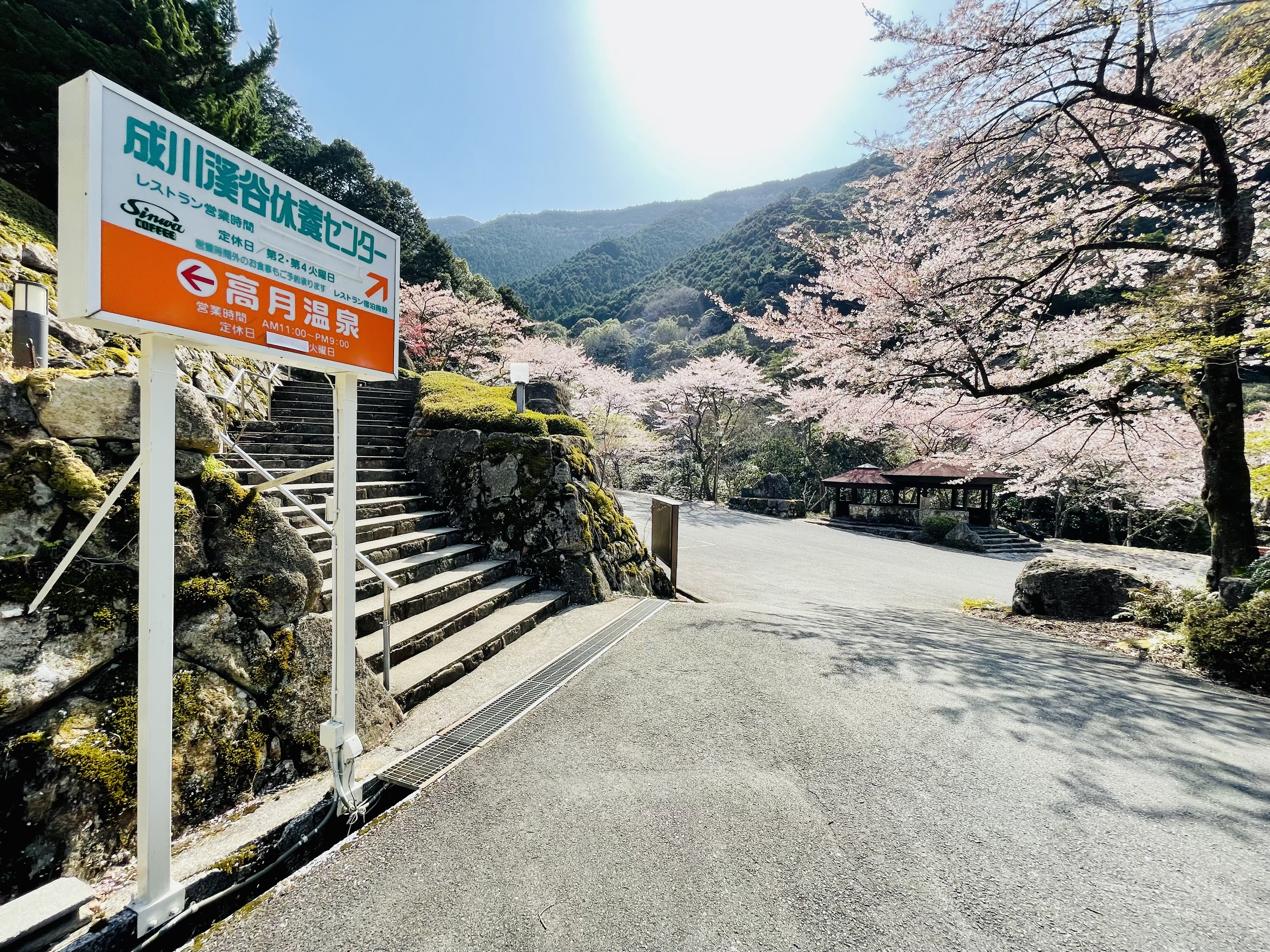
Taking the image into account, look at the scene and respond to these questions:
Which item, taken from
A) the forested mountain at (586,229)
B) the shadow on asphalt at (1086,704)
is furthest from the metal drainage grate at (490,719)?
the forested mountain at (586,229)

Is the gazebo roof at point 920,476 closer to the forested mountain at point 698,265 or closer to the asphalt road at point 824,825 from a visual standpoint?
the asphalt road at point 824,825

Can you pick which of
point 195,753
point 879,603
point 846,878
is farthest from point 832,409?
point 195,753

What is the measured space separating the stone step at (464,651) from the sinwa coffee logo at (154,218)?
2.44m

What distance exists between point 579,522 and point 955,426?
766cm

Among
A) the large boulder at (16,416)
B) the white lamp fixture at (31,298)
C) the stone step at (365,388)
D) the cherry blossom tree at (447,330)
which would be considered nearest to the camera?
the large boulder at (16,416)

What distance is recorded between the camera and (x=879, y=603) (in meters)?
7.75

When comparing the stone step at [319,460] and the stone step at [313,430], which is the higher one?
the stone step at [313,430]

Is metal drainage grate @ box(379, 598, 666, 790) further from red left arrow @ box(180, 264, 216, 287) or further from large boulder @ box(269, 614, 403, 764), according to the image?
red left arrow @ box(180, 264, 216, 287)

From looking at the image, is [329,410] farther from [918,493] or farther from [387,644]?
[918,493]

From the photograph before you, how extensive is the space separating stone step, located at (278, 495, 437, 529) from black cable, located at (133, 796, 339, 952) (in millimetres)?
2883

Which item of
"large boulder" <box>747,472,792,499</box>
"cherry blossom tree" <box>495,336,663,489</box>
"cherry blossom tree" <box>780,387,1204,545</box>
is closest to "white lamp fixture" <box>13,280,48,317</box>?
"cherry blossom tree" <box>780,387,1204,545</box>

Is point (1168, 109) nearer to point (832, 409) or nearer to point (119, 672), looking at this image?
point (832, 409)

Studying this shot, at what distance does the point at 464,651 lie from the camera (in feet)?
12.0

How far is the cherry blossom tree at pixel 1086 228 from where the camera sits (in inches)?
196
